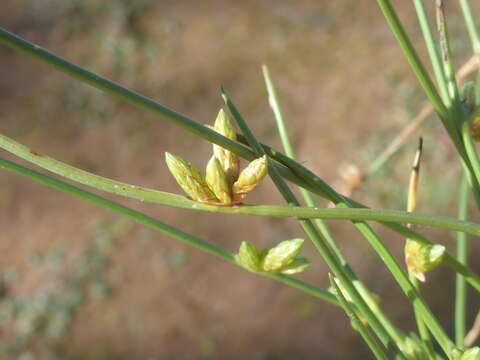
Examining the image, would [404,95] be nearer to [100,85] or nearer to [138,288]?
[138,288]

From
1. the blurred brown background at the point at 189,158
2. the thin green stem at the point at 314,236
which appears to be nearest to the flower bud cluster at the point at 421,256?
the thin green stem at the point at 314,236

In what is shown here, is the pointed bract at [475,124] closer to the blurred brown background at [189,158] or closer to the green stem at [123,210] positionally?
the green stem at [123,210]

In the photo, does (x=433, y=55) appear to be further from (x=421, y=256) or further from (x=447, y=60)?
(x=421, y=256)

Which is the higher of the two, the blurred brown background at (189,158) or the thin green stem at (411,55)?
the thin green stem at (411,55)

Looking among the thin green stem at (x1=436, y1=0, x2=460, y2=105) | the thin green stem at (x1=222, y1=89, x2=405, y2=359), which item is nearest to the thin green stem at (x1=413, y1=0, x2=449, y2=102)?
the thin green stem at (x1=436, y1=0, x2=460, y2=105)

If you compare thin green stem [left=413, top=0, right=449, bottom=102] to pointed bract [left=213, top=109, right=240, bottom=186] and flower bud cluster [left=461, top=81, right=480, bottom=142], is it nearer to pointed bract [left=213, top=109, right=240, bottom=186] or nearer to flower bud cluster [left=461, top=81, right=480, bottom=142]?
flower bud cluster [left=461, top=81, right=480, bottom=142]

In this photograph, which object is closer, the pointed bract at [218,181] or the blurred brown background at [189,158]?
the pointed bract at [218,181]

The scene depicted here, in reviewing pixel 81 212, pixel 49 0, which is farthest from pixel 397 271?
pixel 49 0
